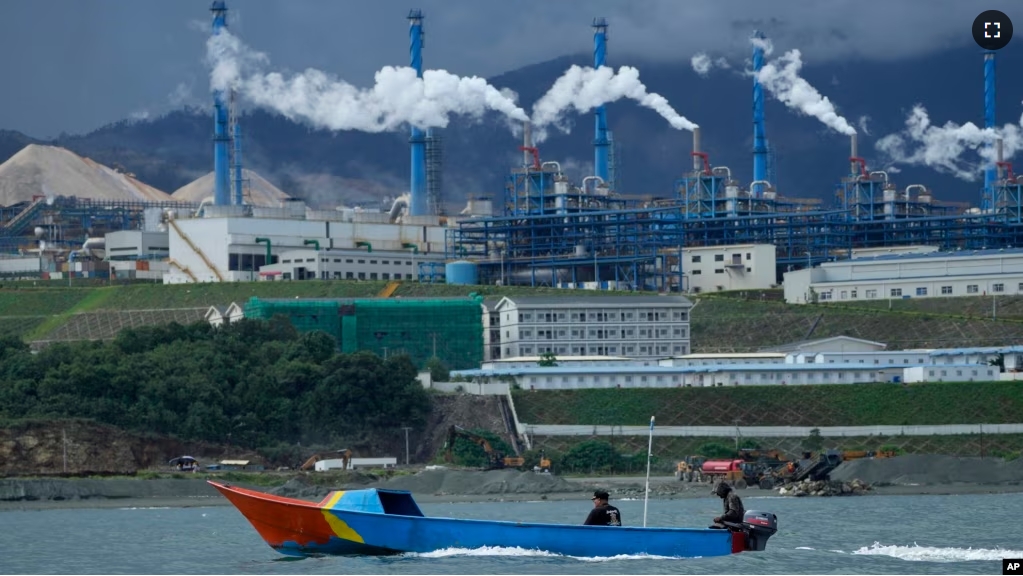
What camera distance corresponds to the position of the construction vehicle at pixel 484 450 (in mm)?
93000

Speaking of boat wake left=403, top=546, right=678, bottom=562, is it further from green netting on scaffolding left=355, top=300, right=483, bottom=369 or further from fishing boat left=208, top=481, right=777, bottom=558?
green netting on scaffolding left=355, top=300, right=483, bottom=369

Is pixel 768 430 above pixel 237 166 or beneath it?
beneath

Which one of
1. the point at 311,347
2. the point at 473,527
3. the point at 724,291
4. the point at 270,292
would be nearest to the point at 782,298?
the point at 724,291

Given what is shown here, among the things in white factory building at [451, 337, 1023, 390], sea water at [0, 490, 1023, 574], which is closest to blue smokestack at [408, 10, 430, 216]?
white factory building at [451, 337, 1023, 390]

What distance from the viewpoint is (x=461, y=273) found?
147 m

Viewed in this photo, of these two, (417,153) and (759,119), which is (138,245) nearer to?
(417,153)

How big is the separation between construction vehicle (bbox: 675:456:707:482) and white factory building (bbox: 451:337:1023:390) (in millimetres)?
15752

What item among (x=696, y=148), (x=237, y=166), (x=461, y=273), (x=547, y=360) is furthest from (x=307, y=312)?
(x=696, y=148)

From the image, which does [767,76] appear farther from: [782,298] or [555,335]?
[555,335]

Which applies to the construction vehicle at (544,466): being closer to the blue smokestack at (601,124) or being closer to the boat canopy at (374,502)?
the boat canopy at (374,502)

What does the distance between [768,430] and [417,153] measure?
79226mm

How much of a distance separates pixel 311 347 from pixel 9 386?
55.3ft

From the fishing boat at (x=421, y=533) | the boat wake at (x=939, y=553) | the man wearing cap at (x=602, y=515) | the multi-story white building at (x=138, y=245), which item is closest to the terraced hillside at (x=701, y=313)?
the multi-story white building at (x=138, y=245)

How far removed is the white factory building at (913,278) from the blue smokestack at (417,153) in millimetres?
44407
